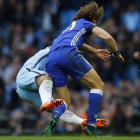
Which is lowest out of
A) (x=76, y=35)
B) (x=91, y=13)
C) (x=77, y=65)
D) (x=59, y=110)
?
(x=59, y=110)

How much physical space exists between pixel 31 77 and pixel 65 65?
28.1 inches

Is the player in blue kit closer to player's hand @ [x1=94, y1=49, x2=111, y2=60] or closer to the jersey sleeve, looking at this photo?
the jersey sleeve

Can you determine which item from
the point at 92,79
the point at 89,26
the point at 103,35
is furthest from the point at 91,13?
the point at 92,79

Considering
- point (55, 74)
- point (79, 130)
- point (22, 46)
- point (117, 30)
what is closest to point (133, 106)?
point (79, 130)

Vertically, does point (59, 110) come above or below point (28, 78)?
below

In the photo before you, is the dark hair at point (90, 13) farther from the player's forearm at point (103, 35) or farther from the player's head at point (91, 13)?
the player's forearm at point (103, 35)

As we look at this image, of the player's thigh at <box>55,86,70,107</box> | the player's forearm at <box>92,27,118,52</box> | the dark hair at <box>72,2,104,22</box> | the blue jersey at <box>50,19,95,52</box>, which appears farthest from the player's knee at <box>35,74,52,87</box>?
the dark hair at <box>72,2,104,22</box>

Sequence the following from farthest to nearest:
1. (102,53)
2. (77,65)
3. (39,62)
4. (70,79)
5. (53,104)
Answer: (70,79)
(39,62)
(102,53)
(77,65)
(53,104)

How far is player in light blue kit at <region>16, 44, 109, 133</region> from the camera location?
9.32 metres

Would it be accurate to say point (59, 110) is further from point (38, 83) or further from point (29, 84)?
point (29, 84)

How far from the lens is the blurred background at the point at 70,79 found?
45.5 feet

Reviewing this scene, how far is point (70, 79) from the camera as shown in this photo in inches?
587

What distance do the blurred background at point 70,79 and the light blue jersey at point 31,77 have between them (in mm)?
3150

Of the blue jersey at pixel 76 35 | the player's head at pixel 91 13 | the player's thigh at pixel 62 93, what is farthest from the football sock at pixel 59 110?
the player's head at pixel 91 13
